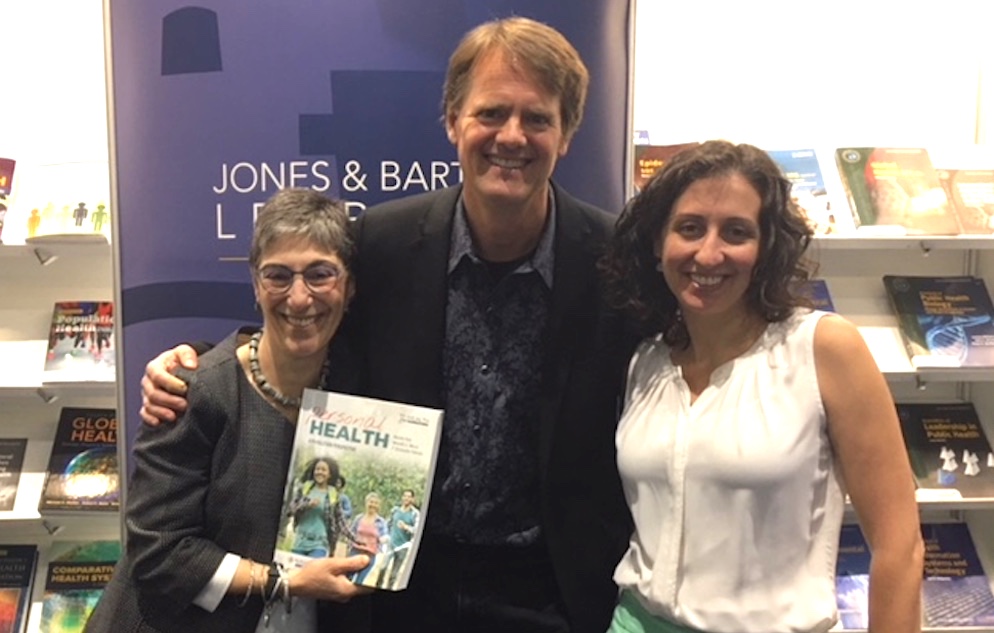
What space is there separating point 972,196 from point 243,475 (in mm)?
2691

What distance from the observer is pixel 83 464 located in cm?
294

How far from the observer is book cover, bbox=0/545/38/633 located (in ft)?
9.67

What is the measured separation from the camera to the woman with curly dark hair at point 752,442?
1456 millimetres

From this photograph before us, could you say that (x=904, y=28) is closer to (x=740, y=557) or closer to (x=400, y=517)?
(x=740, y=557)

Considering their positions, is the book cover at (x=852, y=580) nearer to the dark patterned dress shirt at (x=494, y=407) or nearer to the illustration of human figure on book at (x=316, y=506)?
the dark patterned dress shirt at (x=494, y=407)

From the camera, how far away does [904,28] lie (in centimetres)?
331

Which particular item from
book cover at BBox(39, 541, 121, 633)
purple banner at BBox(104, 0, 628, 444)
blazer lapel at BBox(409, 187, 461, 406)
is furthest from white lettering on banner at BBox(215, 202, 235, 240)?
book cover at BBox(39, 541, 121, 633)

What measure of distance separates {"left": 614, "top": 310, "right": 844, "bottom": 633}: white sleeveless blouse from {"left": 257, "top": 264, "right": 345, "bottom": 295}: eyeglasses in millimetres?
664

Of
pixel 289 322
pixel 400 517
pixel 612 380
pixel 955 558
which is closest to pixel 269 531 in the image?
pixel 400 517

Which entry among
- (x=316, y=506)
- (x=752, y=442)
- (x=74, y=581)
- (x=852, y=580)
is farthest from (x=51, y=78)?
(x=852, y=580)

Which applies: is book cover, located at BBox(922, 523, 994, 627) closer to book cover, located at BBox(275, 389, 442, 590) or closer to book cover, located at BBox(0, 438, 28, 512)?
book cover, located at BBox(275, 389, 442, 590)

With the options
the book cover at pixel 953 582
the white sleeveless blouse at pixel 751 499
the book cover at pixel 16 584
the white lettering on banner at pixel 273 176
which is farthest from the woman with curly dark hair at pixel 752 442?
the book cover at pixel 16 584

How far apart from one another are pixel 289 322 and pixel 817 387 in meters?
0.94

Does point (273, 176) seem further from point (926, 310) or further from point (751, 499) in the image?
point (926, 310)
